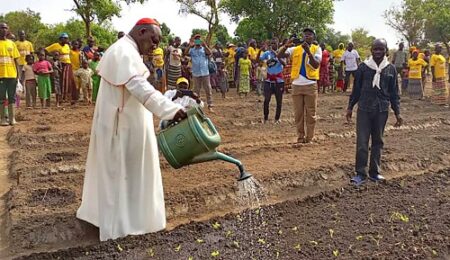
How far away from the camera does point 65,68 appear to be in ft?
37.5

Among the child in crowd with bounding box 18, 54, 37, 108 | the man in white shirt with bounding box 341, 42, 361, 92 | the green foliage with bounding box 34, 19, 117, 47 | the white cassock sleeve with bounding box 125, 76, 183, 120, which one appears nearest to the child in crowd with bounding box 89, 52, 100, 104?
the child in crowd with bounding box 18, 54, 37, 108

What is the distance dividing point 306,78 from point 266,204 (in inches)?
107

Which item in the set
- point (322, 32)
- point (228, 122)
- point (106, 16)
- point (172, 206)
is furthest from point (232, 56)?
point (172, 206)

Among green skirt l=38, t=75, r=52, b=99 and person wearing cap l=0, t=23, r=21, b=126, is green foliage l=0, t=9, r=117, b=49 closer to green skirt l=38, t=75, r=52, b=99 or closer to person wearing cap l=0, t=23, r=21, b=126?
green skirt l=38, t=75, r=52, b=99

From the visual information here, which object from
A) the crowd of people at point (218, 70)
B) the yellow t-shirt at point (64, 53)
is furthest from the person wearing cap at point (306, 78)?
the yellow t-shirt at point (64, 53)

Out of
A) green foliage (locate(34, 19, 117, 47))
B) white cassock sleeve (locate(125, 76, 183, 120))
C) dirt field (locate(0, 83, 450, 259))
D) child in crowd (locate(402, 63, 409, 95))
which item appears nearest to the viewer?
white cassock sleeve (locate(125, 76, 183, 120))

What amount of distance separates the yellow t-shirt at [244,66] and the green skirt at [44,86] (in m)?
5.09

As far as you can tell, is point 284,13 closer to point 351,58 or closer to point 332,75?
point 332,75

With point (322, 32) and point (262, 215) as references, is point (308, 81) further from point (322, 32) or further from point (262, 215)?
point (322, 32)

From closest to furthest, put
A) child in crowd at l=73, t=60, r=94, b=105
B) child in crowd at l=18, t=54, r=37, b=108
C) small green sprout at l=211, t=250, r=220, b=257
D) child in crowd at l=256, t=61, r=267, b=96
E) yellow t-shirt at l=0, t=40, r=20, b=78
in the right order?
small green sprout at l=211, t=250, r=220, b=257 < yellow t-shirt at l=0, t=40, r=20, b=78 < child in crowd at l=18, t=54, r=37, b=108 < child in crowd at l=73, t=60, r=94, b=105 < child in crowd at l=256, t=61, r=267, b=96

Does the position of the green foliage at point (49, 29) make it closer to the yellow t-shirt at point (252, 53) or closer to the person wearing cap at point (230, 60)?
the person wearing cap at point (230, 60)

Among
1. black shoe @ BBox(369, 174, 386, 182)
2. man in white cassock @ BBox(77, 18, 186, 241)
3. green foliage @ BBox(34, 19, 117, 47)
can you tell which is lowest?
black shoe @ BBox(369, 174, 386, 182)

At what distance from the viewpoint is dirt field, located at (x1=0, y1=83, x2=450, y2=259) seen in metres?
4.12

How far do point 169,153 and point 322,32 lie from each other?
59.7 feet
